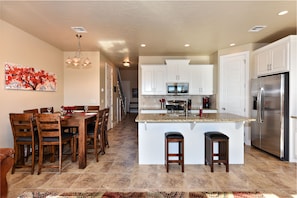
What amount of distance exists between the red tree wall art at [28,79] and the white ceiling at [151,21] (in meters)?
0.86

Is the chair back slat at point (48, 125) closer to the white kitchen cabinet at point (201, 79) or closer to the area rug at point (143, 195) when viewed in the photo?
the area rug at point (143, 195)

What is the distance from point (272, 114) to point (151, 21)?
3226 mm

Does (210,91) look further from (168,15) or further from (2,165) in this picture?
(2,165)

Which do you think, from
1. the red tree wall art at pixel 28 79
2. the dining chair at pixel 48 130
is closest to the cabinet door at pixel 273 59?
the dining chair at pixel 48 130

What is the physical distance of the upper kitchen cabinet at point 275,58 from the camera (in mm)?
3578

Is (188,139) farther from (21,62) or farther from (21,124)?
(21,62)

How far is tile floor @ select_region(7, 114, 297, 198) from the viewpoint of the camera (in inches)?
102

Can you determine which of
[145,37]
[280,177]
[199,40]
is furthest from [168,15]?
[280,177]

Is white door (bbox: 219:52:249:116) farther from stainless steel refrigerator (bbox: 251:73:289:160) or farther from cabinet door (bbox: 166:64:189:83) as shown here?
cabinet door (bbox: 166:64:189:83)

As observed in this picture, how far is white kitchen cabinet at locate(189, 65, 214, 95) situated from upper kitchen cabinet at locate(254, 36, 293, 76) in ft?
5.21

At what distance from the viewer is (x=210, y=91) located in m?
5.96

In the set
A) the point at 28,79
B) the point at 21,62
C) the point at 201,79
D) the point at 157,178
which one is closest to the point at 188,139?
the point at 157,178

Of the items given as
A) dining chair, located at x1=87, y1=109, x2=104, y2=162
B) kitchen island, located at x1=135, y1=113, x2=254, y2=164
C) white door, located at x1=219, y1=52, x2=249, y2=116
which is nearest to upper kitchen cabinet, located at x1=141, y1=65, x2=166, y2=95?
white door, located at x1=219, y1=52, x2=249, y2=116

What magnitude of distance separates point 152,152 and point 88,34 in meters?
2.95
